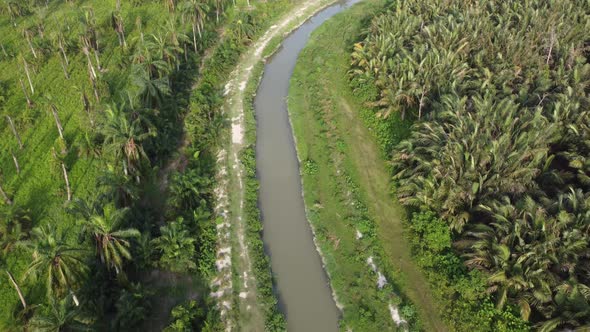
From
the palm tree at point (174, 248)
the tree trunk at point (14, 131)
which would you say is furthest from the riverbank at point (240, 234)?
the tree trunk at point (14, 131)

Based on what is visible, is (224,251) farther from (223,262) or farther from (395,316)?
(395,316)

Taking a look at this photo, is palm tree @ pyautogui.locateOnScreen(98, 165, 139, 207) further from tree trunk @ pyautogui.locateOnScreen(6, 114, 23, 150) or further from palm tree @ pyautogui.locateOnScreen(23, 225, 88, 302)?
tree trunk @ pyautogui.locateOnScreen(6, 114, 23, 150)

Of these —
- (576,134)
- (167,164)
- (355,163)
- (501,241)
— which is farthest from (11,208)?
(576,134)

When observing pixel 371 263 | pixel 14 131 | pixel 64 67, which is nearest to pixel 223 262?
pixel 371 263

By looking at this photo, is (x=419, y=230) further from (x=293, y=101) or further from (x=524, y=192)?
(x=293, y=101)

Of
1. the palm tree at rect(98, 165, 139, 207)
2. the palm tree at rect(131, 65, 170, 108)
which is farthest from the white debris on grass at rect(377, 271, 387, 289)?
the palm tree at rect(131, 65, 170, 108)

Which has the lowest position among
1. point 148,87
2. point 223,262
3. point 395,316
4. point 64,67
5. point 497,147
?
point 395,316
